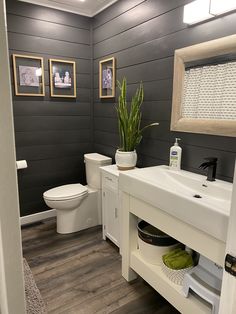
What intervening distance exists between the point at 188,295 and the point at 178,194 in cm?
62

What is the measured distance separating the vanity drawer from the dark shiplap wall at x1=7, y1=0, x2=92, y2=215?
2.69 feet

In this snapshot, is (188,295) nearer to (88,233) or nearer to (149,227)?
(149,227)

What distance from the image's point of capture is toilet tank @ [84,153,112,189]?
2.62m

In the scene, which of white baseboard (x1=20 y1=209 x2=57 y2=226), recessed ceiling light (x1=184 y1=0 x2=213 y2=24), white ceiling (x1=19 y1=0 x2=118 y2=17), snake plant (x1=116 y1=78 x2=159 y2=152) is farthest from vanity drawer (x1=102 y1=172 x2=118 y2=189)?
white ceiling (x1=19 y1=0 x2=118 y2=17)

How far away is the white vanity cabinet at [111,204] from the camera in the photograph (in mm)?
2189

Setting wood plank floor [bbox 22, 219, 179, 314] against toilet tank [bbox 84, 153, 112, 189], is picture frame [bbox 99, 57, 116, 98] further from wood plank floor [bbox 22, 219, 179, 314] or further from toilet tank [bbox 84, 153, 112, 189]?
wood plank floor [bbox 22, 219, 179, 314]

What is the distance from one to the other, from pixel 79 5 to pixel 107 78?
2.76ft

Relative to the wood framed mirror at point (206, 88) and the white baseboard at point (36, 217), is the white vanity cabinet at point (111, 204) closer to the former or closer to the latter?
the wood framed mirror at point (206, 88)

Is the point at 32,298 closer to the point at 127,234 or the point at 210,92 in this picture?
the point at 127,234

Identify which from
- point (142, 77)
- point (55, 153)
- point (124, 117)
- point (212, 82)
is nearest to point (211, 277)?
point (212, 82)

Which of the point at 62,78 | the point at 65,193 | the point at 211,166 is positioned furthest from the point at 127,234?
the point at 62,78

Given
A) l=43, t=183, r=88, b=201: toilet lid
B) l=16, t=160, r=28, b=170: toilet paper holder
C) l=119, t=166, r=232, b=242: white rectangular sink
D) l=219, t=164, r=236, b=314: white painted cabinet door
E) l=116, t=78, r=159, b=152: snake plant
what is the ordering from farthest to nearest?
l=16, t=160, r=28, b=170: toilet paper holder < l=43, t=183, r=88, b=201: toilet lid < l=116, t=78, r=159, b=152: snake plant < l=119, t=166, r=232, b=242: white rectangular sink < l=219, t=164, r=236, b=314: white painted cabinet door

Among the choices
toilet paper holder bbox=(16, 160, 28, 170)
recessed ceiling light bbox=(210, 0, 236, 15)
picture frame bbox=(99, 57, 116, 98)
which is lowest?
toilet paper holder bbox=(16, 160, 28, 170)

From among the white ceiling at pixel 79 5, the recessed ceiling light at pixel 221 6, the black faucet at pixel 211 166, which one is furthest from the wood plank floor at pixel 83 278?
the white ceiling at pixel 79 5
